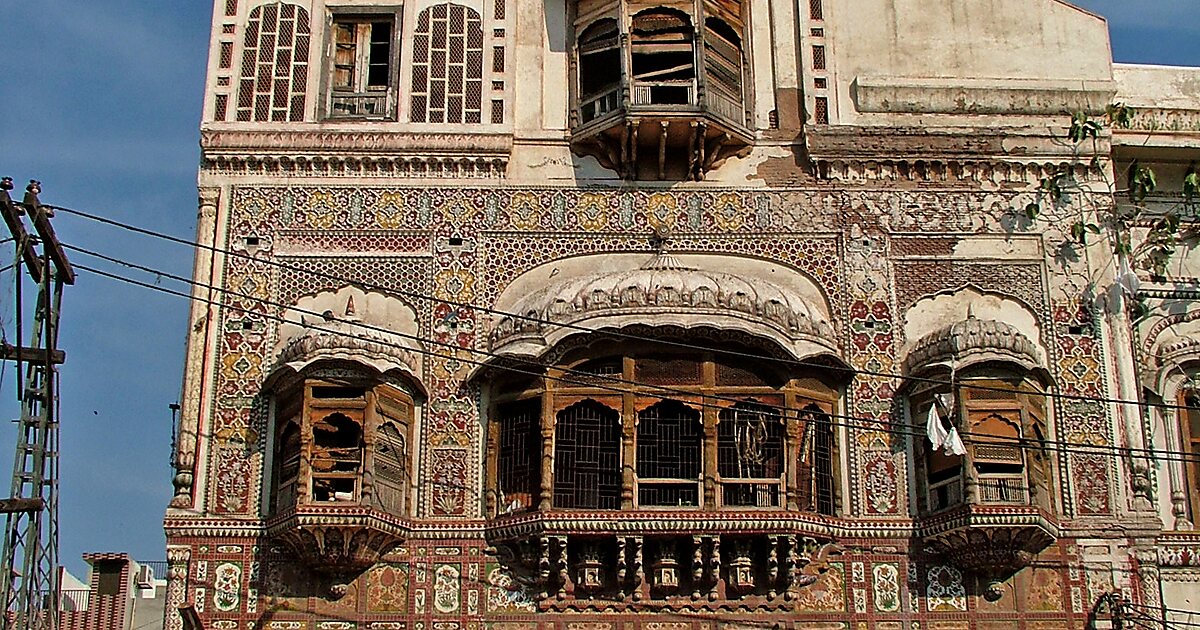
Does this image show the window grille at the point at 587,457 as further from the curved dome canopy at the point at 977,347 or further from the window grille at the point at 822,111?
the window grille at the point at 822,111

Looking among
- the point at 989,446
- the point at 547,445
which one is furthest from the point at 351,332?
the point at 989,446

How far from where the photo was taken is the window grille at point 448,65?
19.4 meters

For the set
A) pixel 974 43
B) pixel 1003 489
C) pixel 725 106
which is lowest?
pixel 1003 489

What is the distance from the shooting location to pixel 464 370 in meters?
18.0

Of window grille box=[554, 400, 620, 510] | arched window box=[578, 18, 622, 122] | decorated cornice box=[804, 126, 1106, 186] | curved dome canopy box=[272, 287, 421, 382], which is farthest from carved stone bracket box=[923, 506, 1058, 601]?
arched window box=[578, 18, 622, 122]

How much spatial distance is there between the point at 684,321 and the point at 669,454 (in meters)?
1.37

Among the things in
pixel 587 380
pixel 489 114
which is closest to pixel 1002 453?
pixel 587 380

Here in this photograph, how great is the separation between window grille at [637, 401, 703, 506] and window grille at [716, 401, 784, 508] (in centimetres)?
27

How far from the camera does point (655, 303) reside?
1728 cm

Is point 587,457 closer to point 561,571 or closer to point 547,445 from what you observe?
point 547,445

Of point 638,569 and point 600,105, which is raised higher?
point 600,105

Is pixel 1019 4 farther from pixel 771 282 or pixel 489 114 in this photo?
pixel 489 114

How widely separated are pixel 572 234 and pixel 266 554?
4862 mm

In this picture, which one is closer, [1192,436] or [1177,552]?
[1177,552]
